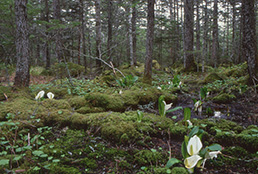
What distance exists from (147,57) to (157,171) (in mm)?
4841

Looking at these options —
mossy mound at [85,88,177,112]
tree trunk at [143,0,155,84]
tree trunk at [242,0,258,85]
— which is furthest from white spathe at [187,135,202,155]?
tree trunk at [143,0,155,84]

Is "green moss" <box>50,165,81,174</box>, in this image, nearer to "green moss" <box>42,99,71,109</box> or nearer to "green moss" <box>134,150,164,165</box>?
"green moss" <box>134,150,164,165</box>

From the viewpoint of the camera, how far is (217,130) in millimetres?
2283

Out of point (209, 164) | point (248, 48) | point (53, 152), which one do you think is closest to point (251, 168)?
point (209, 164)

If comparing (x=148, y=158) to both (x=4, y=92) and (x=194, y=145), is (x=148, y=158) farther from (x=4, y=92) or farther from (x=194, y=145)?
(x=4, y=92)

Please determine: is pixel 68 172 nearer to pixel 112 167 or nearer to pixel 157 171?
pixel 112 167

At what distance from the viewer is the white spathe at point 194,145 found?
150 centimetres

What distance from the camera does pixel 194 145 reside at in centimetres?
151

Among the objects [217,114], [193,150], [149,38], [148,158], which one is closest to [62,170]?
[148,158]

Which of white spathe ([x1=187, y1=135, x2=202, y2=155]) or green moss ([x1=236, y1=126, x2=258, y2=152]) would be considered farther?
green moss ([x1=236, y1=126, x2=258, y2=152])

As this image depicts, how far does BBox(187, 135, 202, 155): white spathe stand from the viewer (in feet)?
4.93

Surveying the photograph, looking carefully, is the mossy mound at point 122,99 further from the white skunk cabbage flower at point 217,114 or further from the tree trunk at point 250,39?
the tree trunk at point 250,39

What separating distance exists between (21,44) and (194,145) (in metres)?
5.17

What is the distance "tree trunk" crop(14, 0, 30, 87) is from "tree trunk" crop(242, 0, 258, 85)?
21.5 feet
